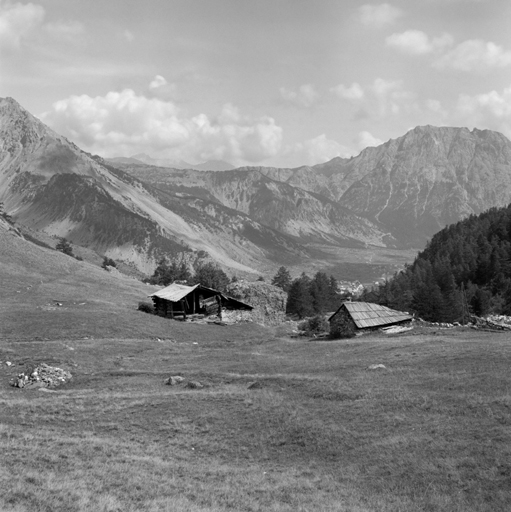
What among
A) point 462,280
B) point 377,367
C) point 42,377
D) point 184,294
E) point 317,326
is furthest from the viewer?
point 462,280

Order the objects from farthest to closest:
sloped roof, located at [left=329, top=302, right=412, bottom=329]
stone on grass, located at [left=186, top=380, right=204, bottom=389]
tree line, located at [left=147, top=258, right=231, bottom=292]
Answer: tree line, located at [left=147, top=258, right=231, bottom=292] → sloped roof, located at [left=329, top=302, right=412, bottom=329] → stone on grass, located at [left=186, top=380, right=204, bottom=389]

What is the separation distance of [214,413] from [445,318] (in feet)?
284

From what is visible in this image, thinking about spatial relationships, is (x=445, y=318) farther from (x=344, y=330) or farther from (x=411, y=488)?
(x=411, y=488)

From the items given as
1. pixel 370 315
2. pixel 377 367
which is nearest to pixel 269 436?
pixel 377 367

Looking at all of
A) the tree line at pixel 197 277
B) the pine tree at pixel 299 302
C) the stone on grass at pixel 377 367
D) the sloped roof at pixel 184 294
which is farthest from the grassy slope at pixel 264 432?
the tree line at pixel 197 277

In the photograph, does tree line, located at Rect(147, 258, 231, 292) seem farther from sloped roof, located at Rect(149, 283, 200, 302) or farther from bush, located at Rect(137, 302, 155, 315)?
bush, located at Rect(137, 302, 155, 315)

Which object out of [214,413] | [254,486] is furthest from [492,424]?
[214,413]

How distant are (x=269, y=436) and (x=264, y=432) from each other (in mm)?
605

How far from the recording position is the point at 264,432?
24750 millimetres

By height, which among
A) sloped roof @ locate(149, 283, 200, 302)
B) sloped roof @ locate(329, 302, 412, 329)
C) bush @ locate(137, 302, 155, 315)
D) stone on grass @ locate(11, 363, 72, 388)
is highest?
sloped roof @ locate(149, 283, 200, 302)

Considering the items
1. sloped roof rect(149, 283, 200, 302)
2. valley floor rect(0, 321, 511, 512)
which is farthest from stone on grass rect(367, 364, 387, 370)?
sloped roof rect(149, 283, 200, 302)

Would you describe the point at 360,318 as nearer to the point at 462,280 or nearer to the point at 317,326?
the point at 317,326

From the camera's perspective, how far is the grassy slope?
16.7 meters

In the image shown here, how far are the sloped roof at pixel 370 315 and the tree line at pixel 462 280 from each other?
36.6 meters
